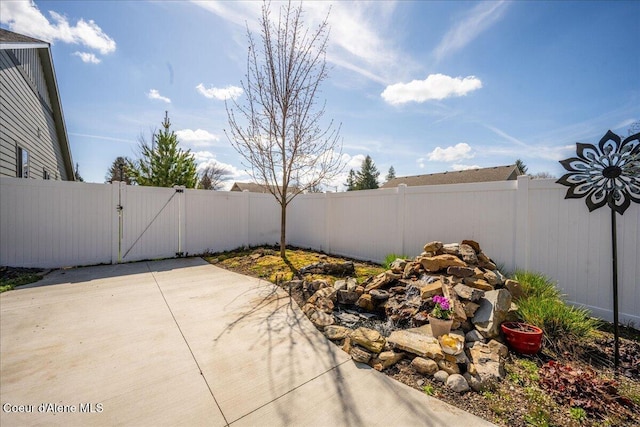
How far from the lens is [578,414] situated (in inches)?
72.2

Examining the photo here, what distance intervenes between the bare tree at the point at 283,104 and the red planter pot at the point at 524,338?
515 cm

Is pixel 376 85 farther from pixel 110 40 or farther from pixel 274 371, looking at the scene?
pixel 274 371

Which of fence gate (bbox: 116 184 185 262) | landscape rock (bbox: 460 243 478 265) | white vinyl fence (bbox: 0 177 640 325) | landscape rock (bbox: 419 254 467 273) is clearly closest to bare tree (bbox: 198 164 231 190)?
white vinyl fence (bbox: 0 177 640 325)

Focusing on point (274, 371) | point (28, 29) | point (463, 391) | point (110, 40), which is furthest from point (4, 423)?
point (28, 29)

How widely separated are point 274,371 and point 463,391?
158cm

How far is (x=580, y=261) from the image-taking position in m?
3.64

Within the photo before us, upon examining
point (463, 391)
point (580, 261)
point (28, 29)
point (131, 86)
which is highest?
point (28, 29)

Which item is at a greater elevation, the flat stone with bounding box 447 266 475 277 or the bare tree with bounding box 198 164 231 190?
the bare tree with bounding box 198 164 231 190

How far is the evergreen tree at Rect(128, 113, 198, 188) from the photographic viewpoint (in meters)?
12.2

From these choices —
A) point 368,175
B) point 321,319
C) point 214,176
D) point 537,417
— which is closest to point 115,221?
point 321,319

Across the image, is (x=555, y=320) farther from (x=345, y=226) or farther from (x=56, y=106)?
(x=56, y=106)

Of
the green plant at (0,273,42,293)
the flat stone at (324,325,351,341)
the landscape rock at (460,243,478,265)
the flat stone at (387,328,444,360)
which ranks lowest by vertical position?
the flat stone at (324,325,351,341)

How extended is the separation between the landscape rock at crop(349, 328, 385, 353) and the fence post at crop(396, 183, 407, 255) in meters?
3.38

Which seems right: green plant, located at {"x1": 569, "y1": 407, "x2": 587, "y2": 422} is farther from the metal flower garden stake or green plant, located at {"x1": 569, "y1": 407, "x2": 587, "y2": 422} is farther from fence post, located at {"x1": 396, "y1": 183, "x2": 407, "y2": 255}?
fence post, located at {"x1": 396, "y1": 183, "x2": 407, "y2": 255}
